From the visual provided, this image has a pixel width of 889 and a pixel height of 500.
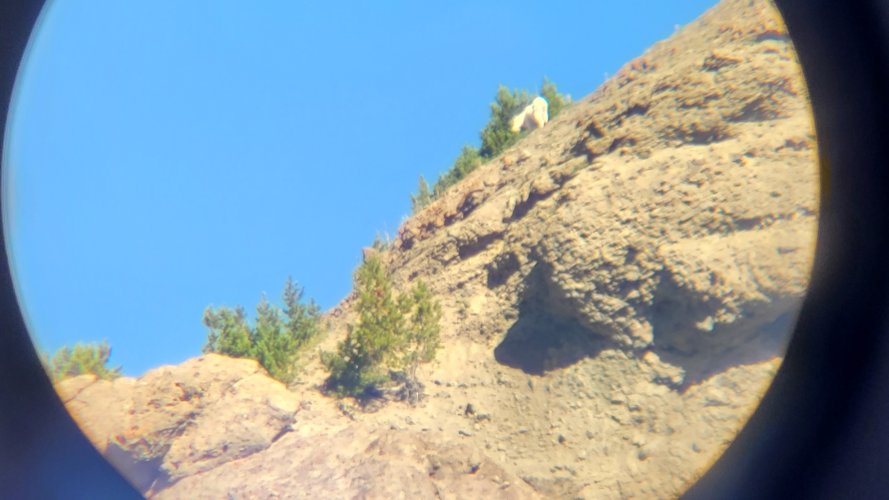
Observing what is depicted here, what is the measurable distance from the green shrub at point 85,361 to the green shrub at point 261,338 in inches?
80.4

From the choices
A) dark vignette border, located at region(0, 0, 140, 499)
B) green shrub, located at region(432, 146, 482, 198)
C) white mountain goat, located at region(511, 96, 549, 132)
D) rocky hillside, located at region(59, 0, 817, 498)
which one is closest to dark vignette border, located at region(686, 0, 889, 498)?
rocky hillside, located at region(59, 0, 817, 498)

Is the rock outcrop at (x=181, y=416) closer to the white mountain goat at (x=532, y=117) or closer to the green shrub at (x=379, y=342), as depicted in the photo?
the green shrub at (x=379, y=342)

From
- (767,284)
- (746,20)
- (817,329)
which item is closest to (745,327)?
(767,284)

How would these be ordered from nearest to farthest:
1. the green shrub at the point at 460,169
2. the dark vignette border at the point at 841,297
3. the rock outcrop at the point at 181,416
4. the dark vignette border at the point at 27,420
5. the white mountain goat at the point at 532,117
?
1. the dark vignette border at the point at 841,297
2. the dark vignette border at the point at 27,420
3. the rock outcrop at the point at 181,416
4. the green shrub at the point at 460,169
5. the white mountain goat at the point at 532,117

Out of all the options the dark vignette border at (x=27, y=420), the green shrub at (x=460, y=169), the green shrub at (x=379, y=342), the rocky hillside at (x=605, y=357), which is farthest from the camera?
the green shrub at (x=460, y=169)

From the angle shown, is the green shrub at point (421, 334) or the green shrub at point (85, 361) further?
the green shrub at point (421, 334)

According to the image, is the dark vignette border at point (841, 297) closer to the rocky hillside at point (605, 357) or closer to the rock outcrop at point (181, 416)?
the rocky hillside at point (605, 357)

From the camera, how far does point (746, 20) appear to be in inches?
290

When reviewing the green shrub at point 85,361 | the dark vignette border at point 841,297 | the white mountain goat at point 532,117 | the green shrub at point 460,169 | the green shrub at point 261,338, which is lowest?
the dark vignette border at point 841,297

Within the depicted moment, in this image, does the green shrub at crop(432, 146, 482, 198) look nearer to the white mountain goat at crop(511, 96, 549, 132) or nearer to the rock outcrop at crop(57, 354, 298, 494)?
the white mountain goat at crop(511, 96, 549, 132)

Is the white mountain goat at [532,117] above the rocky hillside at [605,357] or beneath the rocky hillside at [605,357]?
above

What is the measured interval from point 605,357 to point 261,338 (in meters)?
4.88

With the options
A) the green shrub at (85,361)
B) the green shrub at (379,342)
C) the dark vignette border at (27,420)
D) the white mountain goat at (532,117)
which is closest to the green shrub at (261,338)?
the green shrub at (379,342)

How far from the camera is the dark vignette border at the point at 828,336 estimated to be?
2.96 meters
